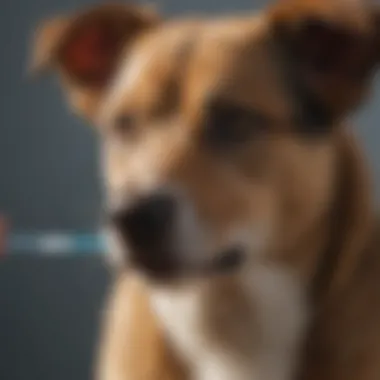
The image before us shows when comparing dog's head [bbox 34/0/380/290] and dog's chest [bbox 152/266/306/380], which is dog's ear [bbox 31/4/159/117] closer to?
dog's head [bbox 34/0/380/290]

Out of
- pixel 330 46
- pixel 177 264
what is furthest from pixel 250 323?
pixel 330 46

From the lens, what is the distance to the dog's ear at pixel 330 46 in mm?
850

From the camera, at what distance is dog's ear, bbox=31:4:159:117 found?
3.16 feet

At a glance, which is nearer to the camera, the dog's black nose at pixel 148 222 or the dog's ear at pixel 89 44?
the dog's black nose at pixel 148 222

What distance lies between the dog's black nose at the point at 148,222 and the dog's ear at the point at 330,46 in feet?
0.59

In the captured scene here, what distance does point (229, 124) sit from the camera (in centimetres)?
Answer: 89

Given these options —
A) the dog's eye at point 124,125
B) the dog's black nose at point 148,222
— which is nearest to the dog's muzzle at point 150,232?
the dog's black nose at point 148,222

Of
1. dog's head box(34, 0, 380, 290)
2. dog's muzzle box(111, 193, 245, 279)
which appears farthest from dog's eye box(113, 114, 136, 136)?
dog's muzzle box(111, 193, 245, 279)

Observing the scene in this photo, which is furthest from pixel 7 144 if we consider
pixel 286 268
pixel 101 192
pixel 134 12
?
pixel 286 268

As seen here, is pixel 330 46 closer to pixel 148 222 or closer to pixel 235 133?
pixel 235 133

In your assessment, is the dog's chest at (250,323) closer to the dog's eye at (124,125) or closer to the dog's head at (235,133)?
the dog's head at (235,133)

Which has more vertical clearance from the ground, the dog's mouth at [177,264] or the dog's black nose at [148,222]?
the dog's black nose at [148,222]

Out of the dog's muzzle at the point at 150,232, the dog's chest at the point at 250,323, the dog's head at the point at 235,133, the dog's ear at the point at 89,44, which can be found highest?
the dog's ear at the point at 89,44

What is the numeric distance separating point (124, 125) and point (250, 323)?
221mm
